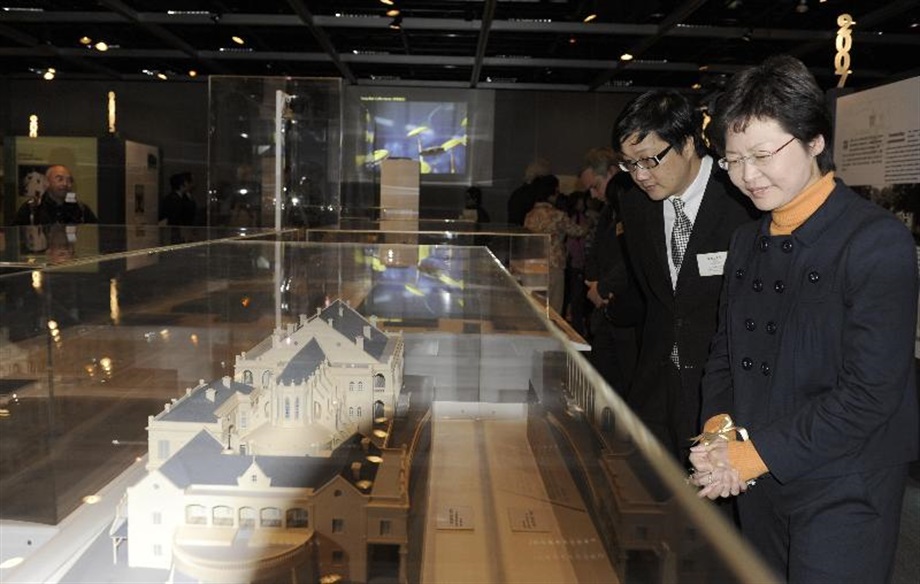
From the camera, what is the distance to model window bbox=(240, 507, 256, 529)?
0.86 meters

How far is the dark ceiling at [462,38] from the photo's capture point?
8.83m

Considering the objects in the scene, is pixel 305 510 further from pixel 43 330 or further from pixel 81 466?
pixel 43 330

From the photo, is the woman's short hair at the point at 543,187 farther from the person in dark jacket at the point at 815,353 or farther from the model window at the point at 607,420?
the model window at the point at 607,420

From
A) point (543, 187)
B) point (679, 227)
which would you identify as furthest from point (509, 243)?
point (543, 187)

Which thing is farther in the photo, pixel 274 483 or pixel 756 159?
pixel 756 159

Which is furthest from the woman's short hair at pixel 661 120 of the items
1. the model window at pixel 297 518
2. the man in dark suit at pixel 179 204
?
the man in dark suit at pixel 179 204

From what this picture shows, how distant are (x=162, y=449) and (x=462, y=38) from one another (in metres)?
9.90

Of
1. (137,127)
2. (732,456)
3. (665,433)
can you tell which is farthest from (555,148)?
(732,456)

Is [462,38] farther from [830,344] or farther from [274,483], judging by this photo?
[274,483]

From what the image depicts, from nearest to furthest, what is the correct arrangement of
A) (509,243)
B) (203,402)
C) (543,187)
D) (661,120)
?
(203,402) < (661,120) < (509,243) < (543,187)

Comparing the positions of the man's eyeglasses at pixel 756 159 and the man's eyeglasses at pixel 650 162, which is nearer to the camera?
the man's eyeglasses at pixel 756 159

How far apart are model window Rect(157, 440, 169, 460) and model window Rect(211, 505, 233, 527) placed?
24cm

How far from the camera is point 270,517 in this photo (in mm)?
869

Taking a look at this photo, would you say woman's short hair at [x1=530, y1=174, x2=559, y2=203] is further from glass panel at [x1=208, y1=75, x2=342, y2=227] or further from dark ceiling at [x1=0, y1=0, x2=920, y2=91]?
dark ceiling at [x1=0, y1=0, x2=920, y2=91]
